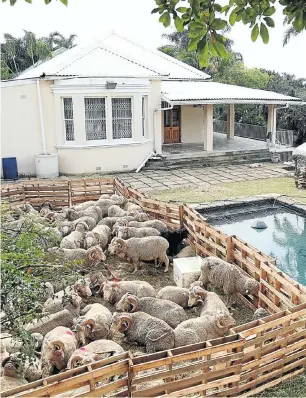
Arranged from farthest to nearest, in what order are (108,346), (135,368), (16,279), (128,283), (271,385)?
(128,283)
(108,346)
(271,385)
(135,368)
(16,279)

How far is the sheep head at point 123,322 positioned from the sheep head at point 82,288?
1.57 meters

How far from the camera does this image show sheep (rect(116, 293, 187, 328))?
7.31 meters

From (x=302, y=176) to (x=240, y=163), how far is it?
5.77m

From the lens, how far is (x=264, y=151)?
24.3 metres

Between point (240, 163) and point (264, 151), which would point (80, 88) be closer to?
point (240, 163)

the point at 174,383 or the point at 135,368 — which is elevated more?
the point at 135,368

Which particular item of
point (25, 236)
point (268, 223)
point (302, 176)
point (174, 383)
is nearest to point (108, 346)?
point (174, 383)

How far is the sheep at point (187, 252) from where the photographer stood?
1084 centimetres

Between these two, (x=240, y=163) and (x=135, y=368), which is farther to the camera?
(x=240, y=163)

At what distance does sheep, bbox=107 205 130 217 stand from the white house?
805 cm

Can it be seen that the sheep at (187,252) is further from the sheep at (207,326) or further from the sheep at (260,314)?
the sheep at (207,326)

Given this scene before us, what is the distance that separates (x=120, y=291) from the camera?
8.31 metres

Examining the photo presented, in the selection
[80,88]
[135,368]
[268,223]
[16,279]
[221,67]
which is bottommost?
[268,223]

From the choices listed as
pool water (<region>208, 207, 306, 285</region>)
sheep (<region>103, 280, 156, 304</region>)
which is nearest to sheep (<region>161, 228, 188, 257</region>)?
pool water (<region>208, 207, 306, 285</region>)
